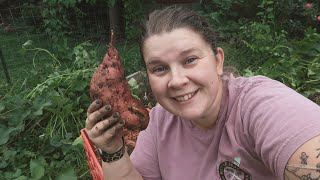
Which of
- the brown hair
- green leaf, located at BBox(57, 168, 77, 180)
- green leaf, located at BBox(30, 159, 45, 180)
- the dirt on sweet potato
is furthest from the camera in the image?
green leaf, located at BBox(30, 159, 45, 180)

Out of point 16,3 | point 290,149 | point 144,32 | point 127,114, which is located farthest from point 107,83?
point 16,3

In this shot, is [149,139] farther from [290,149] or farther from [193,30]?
[290,149]

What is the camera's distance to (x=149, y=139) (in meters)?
1.65

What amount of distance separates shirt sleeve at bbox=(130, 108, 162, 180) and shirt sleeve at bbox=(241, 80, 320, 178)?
1.86ft

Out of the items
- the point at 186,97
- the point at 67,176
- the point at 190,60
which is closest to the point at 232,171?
the point at 186,97

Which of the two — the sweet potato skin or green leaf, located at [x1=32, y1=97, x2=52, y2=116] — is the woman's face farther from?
green leaf, located at [x1=32, y1=97, x2=52, y2=116]

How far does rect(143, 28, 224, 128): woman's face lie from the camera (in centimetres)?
125

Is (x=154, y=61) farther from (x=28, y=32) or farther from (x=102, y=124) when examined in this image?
(x=28, y=32)

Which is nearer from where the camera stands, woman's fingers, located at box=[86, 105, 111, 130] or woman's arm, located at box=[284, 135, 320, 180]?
woman's arm, located at box=[284, 135, 320, 180]

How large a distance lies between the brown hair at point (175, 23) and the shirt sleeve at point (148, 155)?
1.39ft

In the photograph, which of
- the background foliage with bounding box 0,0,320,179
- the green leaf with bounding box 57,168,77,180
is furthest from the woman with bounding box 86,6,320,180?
the background foliage with bounding box 0,0,320,179

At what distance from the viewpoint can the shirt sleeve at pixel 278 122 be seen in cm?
91

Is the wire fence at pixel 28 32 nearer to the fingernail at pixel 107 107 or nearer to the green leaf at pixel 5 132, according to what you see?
the green leaf at pixel 5 132

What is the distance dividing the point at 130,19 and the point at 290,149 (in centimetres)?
484
